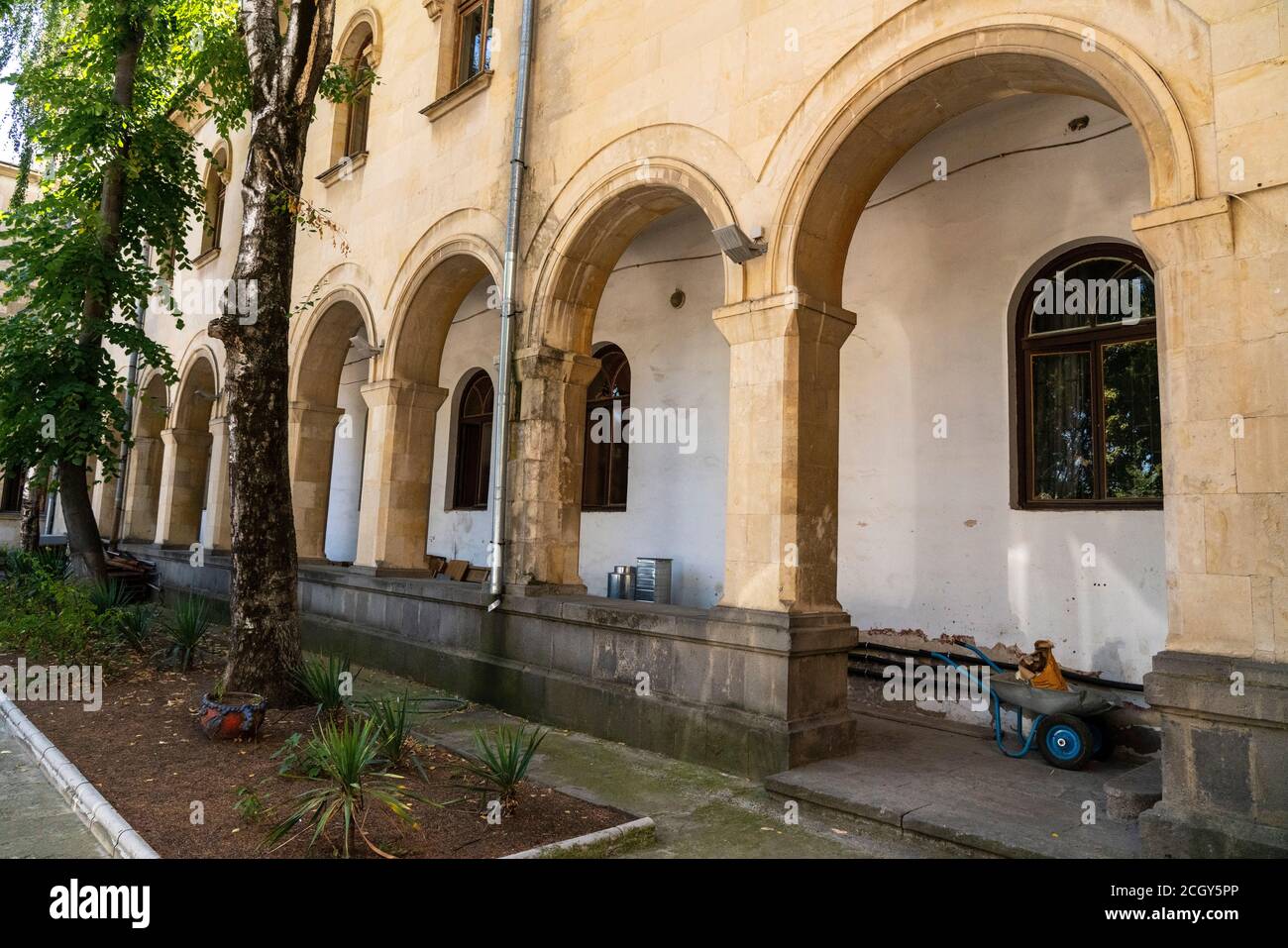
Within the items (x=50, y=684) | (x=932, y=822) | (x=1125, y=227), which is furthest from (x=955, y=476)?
(x=50, y=684)

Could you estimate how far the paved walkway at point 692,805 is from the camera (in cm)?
429

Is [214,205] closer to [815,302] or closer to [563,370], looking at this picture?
[563,370]

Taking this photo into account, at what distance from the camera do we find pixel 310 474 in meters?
11.6

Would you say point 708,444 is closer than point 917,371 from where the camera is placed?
No

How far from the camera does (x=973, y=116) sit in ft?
25.5

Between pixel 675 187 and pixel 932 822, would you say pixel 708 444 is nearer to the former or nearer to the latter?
pixel 675 187

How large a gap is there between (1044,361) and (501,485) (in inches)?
196

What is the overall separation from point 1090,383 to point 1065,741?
3.17 m

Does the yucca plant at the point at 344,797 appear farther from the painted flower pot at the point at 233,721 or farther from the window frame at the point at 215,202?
the window frame at the point at 215,202

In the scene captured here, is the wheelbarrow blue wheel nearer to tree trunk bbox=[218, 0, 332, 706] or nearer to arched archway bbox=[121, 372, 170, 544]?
tree trunk bbox=[218, 0, 332, 706]

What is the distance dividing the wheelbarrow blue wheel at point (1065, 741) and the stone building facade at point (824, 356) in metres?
1.24

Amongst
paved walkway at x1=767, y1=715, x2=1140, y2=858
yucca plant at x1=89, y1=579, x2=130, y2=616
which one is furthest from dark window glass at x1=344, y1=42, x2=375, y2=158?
paved walkway at x1=767, y1=715, x2=1140, y2=858

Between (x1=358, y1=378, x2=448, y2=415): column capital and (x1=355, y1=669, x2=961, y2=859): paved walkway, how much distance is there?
4.33 m

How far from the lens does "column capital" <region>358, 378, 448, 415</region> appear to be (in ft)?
32.6
